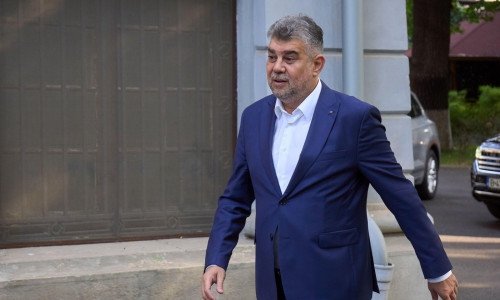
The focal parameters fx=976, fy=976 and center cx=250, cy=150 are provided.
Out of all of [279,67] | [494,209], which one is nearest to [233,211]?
[279,67]

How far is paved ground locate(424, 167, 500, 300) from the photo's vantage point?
946 cm

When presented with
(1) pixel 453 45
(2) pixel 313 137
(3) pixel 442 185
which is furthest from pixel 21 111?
(1) pixel 453 45

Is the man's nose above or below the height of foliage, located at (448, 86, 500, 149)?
above

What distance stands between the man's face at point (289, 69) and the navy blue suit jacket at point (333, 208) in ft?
0.47

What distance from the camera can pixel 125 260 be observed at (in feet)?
23.1

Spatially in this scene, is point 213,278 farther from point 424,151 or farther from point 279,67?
point 424,151

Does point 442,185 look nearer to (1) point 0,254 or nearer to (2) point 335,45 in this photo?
(2) point 335,45

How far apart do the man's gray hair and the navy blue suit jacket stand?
259mm

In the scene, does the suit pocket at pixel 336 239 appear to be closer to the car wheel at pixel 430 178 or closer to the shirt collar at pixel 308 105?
the shirt collar at pixel 308 105

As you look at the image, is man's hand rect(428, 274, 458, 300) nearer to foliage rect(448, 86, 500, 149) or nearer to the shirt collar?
the shirt collar

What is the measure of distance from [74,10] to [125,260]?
1932 mm

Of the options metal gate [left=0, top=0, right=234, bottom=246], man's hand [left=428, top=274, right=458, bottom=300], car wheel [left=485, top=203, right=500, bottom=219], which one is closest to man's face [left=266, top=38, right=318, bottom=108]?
man's hand [left=428, top=274, right=458, bottom=300]

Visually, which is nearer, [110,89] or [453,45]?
[110,89]

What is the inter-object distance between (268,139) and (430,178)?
12.8 meters
